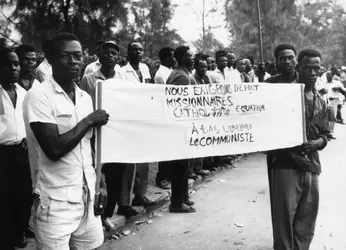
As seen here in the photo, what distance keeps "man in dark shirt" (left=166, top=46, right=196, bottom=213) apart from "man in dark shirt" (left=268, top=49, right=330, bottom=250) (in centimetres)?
173

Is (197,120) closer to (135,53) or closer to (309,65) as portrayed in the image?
(309,65)

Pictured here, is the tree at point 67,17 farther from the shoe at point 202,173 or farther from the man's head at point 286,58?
the man's head at point 286,58

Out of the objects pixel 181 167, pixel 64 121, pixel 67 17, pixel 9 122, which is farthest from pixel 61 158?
Result: pixel 67 17

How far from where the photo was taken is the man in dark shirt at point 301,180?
3547 millimetres

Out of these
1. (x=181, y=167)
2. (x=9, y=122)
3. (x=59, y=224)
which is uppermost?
(x=9, y=122)

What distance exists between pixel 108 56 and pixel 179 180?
1.85m

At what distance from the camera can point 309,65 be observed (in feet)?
11.7

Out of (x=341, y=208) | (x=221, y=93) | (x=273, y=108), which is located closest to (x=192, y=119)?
(x=221, y=93)

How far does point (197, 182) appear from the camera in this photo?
7.01 m

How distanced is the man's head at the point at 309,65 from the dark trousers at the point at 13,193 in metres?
2.68

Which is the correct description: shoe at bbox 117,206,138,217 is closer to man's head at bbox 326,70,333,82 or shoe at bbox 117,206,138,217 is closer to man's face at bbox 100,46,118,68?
man's face at bbox 100,46,118,68

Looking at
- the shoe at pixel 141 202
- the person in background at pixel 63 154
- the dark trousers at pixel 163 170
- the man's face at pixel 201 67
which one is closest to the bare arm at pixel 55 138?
the person in background at pixel 63 154

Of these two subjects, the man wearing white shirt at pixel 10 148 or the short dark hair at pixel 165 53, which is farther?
the short dark hair at pixel 165 53

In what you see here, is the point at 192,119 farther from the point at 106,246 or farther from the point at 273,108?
the point at 106,246
